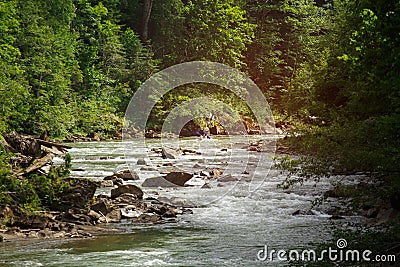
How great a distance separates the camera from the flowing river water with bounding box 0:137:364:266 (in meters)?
9.67

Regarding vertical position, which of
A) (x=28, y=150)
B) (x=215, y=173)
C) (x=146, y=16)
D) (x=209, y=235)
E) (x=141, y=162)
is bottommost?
(x=209, y=235)

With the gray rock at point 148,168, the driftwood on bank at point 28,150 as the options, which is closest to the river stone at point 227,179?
the gray rock at point 148,168

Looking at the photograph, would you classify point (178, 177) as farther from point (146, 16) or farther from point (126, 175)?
point (146, 16)

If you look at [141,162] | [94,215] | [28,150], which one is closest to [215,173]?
[141,162]

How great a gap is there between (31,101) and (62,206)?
72.1 ft

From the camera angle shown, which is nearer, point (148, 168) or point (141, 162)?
point (148, 168)

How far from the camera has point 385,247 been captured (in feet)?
25.0

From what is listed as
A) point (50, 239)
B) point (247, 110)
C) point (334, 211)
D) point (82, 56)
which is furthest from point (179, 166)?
point (247, 110)

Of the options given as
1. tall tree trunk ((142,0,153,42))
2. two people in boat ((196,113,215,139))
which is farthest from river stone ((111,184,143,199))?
tall tree trunk ((142,0,153,42))

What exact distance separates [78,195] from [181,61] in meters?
37.9

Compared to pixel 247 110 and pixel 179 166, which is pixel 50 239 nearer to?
pixel 179 166

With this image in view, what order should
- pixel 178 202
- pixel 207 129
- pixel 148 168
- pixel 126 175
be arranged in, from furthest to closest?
pixel 207 129, pixel 148 168, pixel 126 175, pixel 178 202

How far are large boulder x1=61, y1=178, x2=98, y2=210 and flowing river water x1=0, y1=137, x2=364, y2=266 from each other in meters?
1.02

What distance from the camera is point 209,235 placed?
38.0 ft
